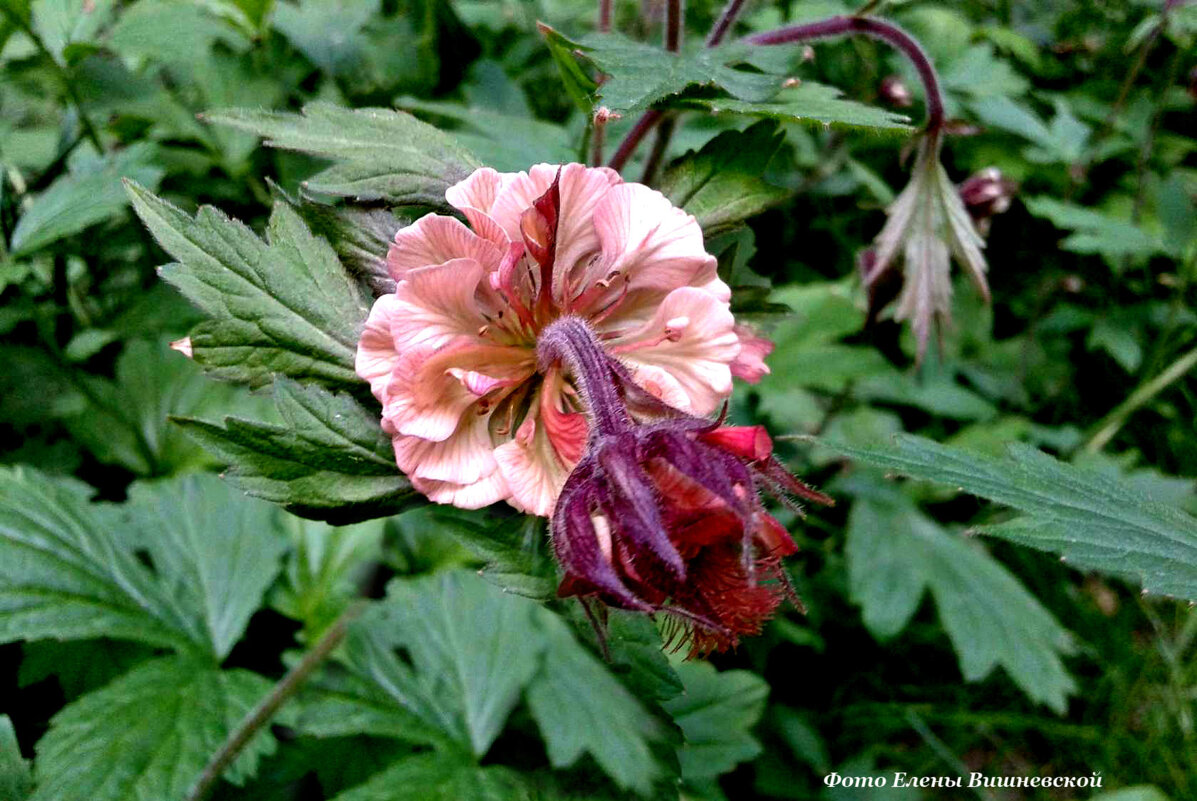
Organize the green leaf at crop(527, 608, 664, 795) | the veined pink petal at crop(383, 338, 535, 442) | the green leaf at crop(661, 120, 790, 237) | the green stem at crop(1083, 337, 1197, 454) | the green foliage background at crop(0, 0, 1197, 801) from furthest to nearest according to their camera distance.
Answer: the green stem at crop(1083, 337, 1197, 454) < the green leaf at crop(527, 608, 664, 795) < the green leaf at crop(661, 120, 790, 237) < the green foliage background at crop(0, 0, 1197, 801) < the veined pink petal at crop(383, 338, 535, 442)

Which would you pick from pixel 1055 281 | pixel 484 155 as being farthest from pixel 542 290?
pixel 1055 281

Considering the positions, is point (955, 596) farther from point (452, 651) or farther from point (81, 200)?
point (81, 200)

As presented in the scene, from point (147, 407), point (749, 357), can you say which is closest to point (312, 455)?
point (749, 357)

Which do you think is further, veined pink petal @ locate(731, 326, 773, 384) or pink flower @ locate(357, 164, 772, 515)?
veined pink petal @ locate(731, 326, 773, 384)

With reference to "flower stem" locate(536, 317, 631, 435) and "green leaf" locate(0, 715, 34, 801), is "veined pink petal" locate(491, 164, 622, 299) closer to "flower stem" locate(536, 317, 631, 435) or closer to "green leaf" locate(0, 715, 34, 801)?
"flower stem" locate(536, 317, 631, 435)

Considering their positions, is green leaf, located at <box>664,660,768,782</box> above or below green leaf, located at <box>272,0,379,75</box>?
below

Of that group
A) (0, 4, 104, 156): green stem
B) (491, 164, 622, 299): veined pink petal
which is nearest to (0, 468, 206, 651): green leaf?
(0, 4, 104, 156): green stem

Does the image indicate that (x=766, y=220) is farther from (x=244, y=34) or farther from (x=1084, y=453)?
(x=244, y=34)
